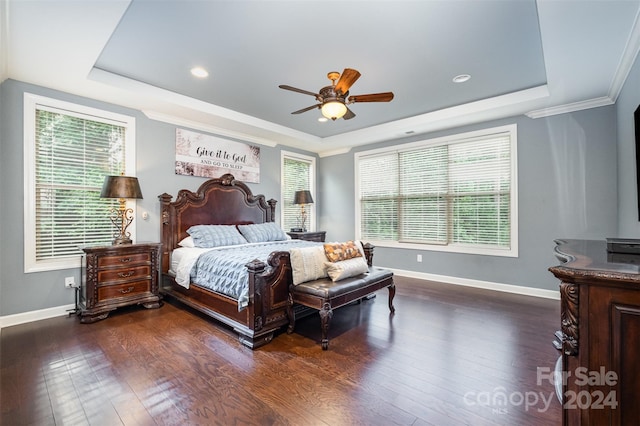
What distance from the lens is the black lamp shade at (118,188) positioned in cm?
329

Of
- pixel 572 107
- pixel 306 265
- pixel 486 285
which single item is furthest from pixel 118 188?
pixel 572 107

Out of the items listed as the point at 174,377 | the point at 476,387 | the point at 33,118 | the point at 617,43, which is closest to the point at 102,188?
the point at 33,118

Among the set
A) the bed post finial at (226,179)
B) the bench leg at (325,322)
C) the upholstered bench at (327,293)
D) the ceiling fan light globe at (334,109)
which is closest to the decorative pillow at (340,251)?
the upholstered bench at (327,293)

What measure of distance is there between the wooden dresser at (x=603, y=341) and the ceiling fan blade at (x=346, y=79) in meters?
2.01

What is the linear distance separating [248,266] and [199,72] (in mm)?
Answer: 2228

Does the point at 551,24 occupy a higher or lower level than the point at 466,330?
higher

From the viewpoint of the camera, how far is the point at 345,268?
293cm

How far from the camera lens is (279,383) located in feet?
6.52

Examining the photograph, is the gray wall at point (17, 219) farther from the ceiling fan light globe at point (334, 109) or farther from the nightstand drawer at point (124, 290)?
the ceiling fan light globe at point (334, 109)

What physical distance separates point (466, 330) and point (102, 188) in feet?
14.4

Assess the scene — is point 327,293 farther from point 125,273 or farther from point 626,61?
point 626,61

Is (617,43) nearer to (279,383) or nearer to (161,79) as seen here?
(279,383)

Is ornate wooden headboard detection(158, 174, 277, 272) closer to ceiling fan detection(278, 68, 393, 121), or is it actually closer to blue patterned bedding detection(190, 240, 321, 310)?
blue patterned bedding detection(190, 240, 321, 310)

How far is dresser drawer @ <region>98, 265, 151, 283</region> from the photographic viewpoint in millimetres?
3227
